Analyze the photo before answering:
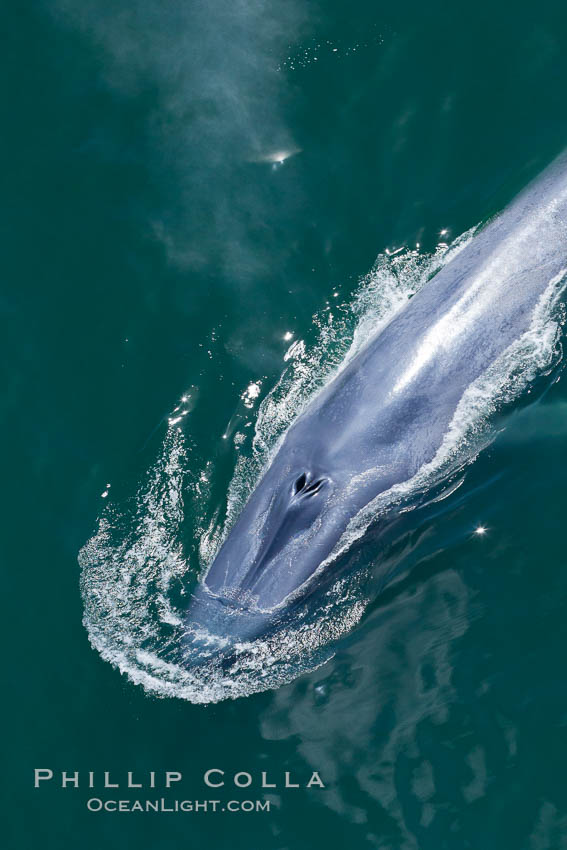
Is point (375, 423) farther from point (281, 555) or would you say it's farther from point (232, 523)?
point (232, 523)

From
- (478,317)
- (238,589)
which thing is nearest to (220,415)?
(238,589)

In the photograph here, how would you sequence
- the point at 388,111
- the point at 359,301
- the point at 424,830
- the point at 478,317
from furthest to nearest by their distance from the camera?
1. the point at 388,111
2. the point at 359,301
3. the point at 478,317
4. the point at 424,830

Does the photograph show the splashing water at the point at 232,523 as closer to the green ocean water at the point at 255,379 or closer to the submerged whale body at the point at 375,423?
the green ocean water at the point at 255,379

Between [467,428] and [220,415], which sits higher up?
[220,415]

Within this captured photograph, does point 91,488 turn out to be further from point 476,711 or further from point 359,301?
point 476,711

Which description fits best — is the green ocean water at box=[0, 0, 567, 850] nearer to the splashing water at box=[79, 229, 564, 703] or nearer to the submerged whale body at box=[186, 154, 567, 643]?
the splashing water at box=[79, 229, 564, 703]

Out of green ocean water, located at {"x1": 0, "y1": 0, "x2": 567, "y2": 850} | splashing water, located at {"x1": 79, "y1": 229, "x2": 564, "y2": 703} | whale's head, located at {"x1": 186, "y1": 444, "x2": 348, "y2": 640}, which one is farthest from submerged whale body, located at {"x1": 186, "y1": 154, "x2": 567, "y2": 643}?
green ocean water, located at {"x1": 0, "y1": 0, "x2": 567, "y2": 850}
